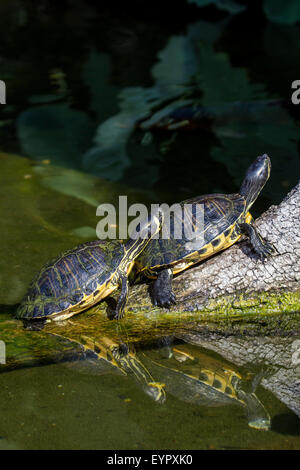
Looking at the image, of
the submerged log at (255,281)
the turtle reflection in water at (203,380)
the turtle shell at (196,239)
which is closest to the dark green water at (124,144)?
the turtle reflection in water at (203,380)

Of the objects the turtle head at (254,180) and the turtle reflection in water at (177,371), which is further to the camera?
the turtle head at (254,180)

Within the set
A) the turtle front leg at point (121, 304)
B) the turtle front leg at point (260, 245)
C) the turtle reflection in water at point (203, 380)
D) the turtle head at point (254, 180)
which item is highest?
the turtle head at point (254, 180)

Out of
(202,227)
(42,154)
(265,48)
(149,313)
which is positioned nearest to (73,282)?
(149,313)

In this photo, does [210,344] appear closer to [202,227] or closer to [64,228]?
[202,227]

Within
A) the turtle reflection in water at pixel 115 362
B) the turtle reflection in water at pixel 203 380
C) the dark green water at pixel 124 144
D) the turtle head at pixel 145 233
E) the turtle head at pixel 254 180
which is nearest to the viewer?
the dark green water at pixel 124 144

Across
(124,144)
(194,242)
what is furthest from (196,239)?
(124,144)

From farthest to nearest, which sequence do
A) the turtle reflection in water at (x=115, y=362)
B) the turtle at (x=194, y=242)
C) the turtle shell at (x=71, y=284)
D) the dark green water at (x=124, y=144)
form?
1. the turtle at (x=194, y=242)
2. the turtle shell at (x=71, y=284)
3. the turtle reflection in water at (x=115, y=362)
4. the dark green water at (x=124, y=144)

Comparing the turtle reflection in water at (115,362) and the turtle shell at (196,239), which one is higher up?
the turtle shell at (196,239)

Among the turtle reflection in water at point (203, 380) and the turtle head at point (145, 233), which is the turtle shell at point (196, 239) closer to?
the turtle head at point (145, 233)
